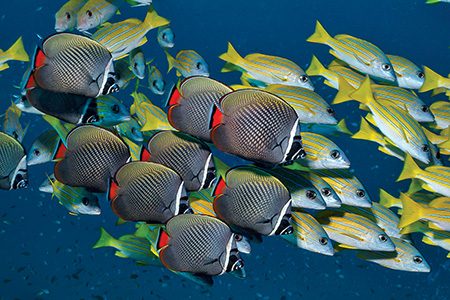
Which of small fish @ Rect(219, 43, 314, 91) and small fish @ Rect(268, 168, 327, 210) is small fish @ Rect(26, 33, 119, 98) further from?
small fish @ Rect(219, 43, 314, 91)

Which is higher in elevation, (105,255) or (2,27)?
(2,27)

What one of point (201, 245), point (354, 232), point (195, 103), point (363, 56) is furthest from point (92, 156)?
point (363, 56)

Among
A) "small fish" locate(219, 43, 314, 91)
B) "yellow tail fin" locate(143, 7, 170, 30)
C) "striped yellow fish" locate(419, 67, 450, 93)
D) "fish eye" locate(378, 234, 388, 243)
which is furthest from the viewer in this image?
"striped yellow fish" locate(419, 67, 450, 93)

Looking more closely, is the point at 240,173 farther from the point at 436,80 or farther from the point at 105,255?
the point at 105,255

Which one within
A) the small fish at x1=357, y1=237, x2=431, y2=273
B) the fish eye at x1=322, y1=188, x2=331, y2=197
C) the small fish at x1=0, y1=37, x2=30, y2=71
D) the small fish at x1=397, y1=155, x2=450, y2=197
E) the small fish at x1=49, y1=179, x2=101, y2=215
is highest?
the small fish at x1=0, y1=37, x2=30, y2=71

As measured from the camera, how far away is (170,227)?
279cm

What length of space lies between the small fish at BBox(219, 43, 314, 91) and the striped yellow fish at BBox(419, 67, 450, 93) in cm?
116

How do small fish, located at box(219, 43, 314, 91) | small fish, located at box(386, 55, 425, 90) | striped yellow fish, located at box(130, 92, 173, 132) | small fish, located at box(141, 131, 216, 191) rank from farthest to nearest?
small fish, located at box(386, 55, 425, 90)
small fish, located at box(219, 43, 314, 91)
striped yellow fish, located at box(130, 92, 173, 132)
small fish, located at box(141, 131, 216, 191)

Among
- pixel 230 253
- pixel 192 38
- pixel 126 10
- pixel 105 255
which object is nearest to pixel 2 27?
pixel 126 10

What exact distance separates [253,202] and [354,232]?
153cm

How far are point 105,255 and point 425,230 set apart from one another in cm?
1844

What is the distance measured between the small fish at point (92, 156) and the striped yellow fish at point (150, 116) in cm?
68

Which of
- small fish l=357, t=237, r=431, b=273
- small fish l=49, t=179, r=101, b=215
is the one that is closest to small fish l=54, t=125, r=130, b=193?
small fish l=49, t=179, r=101, b=215

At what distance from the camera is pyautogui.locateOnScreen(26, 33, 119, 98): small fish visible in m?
2.70
